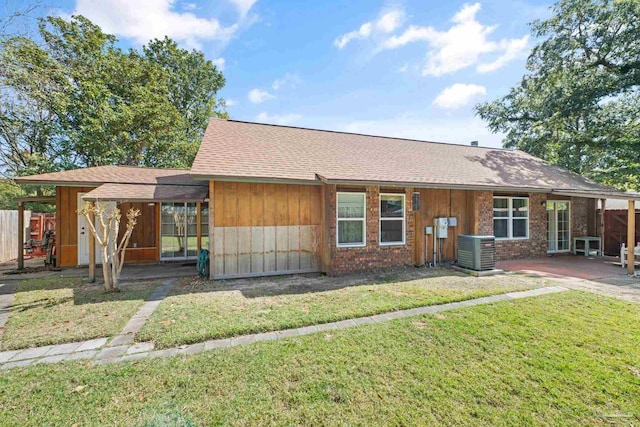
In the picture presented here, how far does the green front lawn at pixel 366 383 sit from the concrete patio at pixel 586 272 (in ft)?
10.4

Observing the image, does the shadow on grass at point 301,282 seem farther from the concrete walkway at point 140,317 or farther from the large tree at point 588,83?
the large tree at point 588,83

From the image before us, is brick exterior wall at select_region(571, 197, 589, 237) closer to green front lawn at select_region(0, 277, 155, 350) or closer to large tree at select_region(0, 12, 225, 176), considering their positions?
green front lawn at select_region(0, 277, 155, 350)

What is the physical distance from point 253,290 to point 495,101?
21.9m

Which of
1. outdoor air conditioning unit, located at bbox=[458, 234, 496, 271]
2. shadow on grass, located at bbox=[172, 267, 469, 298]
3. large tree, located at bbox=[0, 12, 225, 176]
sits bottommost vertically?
shadow on grass, located at bbox=[172, 267, 469, 298]

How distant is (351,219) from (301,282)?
2425 mm

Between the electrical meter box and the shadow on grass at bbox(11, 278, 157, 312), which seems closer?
the shadow on grass at bbox(11, 278, 157, 312)

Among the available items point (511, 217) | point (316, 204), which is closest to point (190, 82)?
point (316, 204)

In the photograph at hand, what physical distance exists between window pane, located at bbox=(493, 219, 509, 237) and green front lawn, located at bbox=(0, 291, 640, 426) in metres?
6.61

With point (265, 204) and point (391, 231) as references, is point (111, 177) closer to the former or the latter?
point (265, 204)

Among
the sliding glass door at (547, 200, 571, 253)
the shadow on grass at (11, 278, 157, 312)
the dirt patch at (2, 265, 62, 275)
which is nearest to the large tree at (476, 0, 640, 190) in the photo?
the sliding glass door at (547, 200, 571, 253)

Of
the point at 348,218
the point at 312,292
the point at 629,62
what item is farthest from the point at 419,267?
the point at 629,62

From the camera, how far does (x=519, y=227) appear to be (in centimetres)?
1057

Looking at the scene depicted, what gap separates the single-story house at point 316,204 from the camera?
759 cm

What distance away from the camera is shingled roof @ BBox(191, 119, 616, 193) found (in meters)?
7.76
